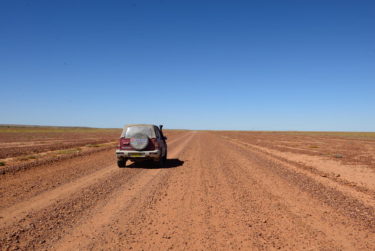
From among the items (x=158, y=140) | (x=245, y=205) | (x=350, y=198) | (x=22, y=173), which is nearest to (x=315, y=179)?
(x=350, y=198)

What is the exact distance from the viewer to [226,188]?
22.5 ft

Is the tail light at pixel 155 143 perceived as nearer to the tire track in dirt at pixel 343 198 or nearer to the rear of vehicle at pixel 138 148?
the rear of vehicle at pixel 138 148

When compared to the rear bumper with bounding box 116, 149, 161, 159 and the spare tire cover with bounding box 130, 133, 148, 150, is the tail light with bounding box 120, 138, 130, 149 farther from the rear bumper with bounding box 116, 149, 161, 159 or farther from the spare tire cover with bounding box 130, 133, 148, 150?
the rear bumper with bounding box 116, 149, 161, 159

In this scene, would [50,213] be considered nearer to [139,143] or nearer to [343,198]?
[139,143]

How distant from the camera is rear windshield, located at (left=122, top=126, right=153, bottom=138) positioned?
1058 centimetres

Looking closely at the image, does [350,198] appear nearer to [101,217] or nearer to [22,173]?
[101,217]

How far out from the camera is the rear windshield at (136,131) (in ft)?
34.7

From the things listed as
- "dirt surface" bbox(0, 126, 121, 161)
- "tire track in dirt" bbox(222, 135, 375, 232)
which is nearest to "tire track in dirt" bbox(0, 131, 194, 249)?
"tire track in dirt" bbox(222, 135, 375, 232)

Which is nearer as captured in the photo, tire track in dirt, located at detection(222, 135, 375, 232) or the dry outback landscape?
the dry outback landscape

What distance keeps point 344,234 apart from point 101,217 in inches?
174

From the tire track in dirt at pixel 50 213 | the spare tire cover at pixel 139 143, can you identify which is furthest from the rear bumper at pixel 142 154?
the tire track in dirt at pixel 50 213

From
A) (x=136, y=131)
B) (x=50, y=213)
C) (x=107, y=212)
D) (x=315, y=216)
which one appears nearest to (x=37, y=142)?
(x=136, y=131)

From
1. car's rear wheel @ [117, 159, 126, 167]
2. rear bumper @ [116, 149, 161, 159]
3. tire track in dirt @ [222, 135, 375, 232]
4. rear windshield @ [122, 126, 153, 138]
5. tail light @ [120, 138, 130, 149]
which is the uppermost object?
rear windshield @ [122, 126, 153, 138]

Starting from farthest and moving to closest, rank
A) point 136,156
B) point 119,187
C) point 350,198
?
1. point 136,156
2. point 119,187
3. point 350,198
